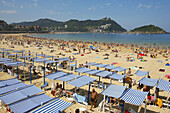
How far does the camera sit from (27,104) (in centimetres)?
573

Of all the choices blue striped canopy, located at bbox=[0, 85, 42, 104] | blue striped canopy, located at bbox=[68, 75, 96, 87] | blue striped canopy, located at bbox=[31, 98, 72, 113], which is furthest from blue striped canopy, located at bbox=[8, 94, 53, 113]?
blue striped canopy, located at bbox=[68, 75, 96, 87]

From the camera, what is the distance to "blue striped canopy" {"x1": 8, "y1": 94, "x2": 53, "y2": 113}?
211 inches

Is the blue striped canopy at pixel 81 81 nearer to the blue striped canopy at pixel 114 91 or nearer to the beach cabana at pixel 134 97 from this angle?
the blue striped canopy at pixel 114 91

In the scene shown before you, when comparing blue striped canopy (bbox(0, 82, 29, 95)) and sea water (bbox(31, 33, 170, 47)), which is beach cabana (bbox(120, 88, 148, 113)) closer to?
blue striped canopy (bbox(0, 82, 29, 95))

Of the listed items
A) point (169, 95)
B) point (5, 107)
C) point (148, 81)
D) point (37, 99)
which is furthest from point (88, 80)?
point (169, 95)

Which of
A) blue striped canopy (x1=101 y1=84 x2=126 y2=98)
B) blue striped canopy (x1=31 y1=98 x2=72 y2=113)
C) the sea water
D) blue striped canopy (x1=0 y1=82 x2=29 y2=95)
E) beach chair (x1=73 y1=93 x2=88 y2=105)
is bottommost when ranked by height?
beach chair (x1=73 y1=93 x2=88 y2=105)

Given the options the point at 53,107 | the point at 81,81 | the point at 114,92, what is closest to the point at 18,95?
the point at 53,107

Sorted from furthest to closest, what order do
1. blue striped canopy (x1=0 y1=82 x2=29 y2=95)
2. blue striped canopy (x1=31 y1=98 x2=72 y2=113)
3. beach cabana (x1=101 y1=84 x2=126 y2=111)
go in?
blue striped canopy (x1=0 y1=82 x2=29 y2=95) < beach cabana (x1=101 y1=84 x2=126 y2=111) < blue striped canopy (x1=31 y1=98 x2=72 y2=113)

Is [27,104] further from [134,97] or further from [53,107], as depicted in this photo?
[134,97]

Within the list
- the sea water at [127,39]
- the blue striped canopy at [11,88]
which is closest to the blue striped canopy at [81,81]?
the blue striped canopy at [11,88]

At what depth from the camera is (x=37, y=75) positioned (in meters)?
12.9

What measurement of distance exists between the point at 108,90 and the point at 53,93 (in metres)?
3.76

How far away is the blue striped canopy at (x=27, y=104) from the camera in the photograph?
5.36 m

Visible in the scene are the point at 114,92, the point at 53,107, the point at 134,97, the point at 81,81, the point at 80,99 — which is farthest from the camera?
the point at 81,81
